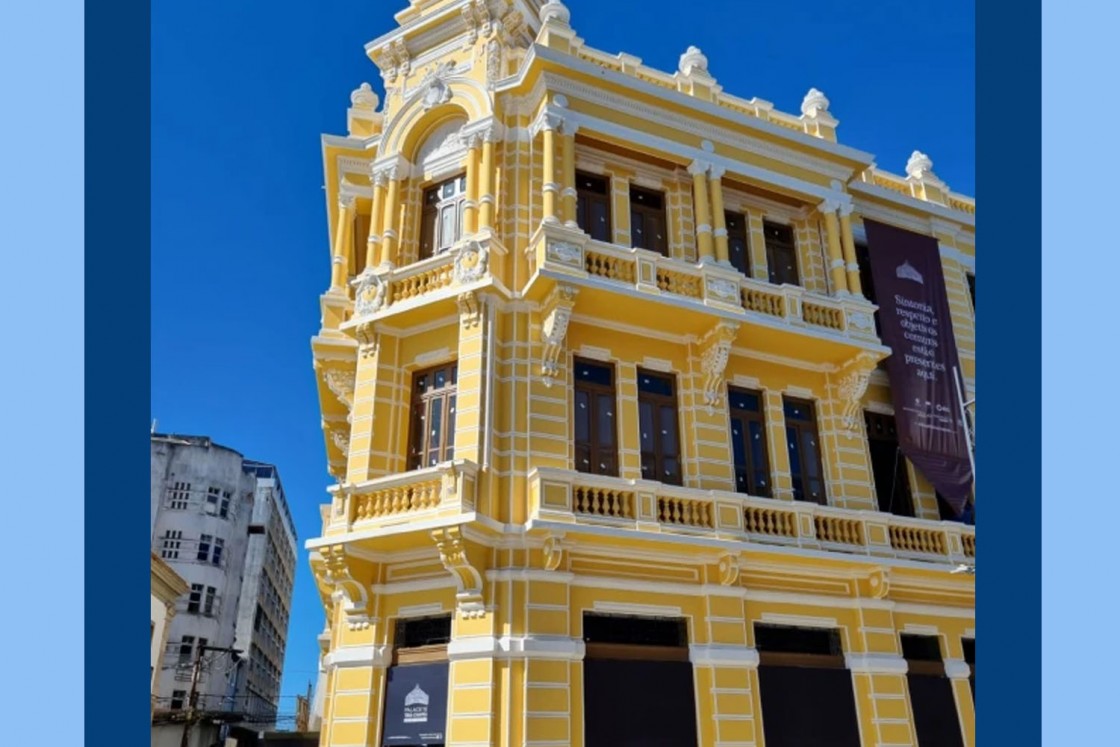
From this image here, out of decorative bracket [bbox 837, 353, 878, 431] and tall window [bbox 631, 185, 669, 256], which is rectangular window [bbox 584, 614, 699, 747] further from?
tall window [bbox 631, 185, 669, 256]

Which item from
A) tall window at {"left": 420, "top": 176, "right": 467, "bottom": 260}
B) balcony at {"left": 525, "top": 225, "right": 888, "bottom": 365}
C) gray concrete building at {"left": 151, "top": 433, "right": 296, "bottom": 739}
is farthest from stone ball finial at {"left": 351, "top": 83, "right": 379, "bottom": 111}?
gray concrete building at {"left": 151, "top": 433, "right": 296, "bottom": 739}

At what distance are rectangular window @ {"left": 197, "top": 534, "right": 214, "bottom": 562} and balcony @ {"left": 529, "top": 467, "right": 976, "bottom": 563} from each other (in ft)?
138

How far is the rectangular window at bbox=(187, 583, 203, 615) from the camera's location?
46000mm

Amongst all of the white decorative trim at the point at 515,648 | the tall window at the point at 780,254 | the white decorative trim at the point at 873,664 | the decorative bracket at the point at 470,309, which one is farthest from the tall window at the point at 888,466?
the decorative bracket at the point at 470,309

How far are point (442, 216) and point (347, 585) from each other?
7432 millimetres

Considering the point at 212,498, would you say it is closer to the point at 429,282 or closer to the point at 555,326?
the point at 429,282

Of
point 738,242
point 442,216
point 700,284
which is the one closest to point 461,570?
point 700,284

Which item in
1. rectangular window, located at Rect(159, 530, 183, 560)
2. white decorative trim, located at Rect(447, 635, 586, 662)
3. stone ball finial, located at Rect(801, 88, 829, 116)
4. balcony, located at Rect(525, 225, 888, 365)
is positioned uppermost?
stone ball finial, located at Rect(801, 88, 829, 116)

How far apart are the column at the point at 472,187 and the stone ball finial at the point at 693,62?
548 cm

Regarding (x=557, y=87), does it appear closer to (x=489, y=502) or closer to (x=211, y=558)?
(x=489, y=502)
